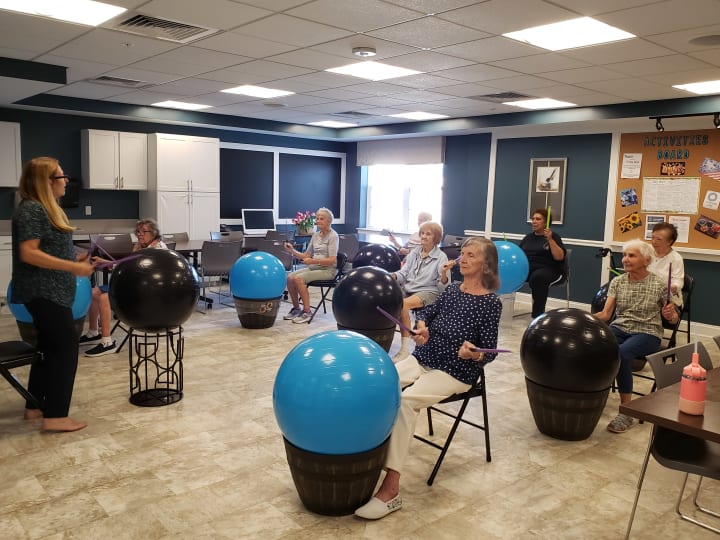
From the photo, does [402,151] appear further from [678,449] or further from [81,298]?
[678,449]

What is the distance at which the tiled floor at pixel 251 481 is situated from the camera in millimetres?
2617

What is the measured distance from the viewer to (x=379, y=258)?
651 centimetres

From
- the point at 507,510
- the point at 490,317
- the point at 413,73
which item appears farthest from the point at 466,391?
the point at 413,73

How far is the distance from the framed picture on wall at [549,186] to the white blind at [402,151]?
1.79 meters

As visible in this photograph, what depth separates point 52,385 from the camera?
3.44 metres

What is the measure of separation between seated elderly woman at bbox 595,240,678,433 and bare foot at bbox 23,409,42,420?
365 cm

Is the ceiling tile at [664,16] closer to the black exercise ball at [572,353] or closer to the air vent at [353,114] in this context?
the black exercise ball at [572,353]

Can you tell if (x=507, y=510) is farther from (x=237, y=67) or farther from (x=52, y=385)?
(x=237, y=67)

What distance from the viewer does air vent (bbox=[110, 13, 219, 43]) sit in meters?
4.19

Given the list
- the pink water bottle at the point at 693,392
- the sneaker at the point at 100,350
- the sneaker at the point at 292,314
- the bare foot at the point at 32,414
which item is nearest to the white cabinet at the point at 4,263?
the sneaker at the point at 100,350

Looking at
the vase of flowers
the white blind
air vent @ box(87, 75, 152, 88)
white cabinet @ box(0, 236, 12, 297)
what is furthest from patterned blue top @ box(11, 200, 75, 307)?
the white blind

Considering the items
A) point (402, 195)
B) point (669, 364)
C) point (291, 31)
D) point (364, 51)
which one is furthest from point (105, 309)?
point (402, 195)

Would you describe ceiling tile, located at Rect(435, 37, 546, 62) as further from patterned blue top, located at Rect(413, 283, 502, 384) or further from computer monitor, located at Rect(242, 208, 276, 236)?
computer monitor, located at Rect(242, 208, 276, 236)

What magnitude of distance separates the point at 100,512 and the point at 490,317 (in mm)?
2072
